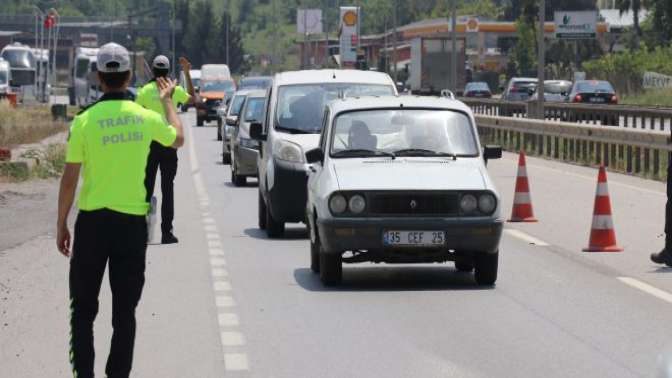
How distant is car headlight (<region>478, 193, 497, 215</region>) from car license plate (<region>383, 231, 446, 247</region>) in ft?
1.33

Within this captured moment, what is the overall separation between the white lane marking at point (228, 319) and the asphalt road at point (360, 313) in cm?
1

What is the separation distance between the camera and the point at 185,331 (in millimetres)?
11258

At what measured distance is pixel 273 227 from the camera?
59.7 ft

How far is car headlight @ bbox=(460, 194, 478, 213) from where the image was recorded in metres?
13.6

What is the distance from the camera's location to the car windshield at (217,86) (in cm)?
6812

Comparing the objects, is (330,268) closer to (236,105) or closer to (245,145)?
(245,145)

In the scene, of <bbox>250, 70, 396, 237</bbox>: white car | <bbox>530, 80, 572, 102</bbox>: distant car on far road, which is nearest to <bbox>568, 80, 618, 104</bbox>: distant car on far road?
<bbox>530, 80, 572, 102</bbox>: distant car on far road

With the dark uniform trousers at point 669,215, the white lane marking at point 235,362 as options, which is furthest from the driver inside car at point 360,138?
the white lane marking at point 235,362

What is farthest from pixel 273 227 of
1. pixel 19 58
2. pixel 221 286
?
pixel 19 58

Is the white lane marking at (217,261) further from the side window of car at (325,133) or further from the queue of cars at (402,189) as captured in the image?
the side window of car at (325,133)

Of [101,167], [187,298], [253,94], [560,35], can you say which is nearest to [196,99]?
[187,298]

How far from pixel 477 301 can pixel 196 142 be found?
35.7 m

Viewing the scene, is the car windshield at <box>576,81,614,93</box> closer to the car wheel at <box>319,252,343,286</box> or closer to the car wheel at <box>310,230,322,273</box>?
the car wheel at <box>310,230,322,273</box>

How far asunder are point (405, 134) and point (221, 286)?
6.99ft
